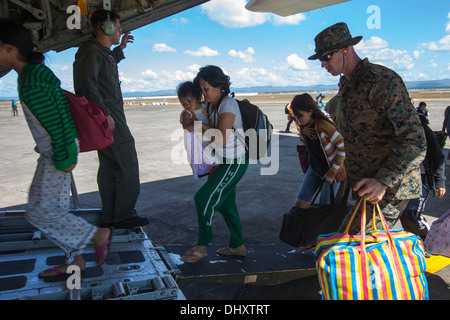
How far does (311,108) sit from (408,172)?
1.62 meters

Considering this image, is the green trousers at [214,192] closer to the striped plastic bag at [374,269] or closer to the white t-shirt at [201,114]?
the white t-shirt at [201,114]

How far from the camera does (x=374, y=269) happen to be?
184 centimetres

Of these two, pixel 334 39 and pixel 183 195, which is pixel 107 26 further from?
pixel 183 195

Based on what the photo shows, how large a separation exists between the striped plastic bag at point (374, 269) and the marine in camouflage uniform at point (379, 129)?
0.24 metres

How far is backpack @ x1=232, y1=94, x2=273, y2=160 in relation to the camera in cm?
299

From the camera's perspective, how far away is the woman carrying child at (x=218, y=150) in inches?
114

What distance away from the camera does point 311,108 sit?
11.8 feet

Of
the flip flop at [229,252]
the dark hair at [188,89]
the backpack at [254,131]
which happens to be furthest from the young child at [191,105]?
the flip flop at [229,252]

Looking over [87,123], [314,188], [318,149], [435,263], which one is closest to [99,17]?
[87,123]

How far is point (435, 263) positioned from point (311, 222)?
3.87ft

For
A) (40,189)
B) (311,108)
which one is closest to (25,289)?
(40,189)

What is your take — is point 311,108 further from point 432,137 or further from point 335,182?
point 432,137

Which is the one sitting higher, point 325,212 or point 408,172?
point 408,172

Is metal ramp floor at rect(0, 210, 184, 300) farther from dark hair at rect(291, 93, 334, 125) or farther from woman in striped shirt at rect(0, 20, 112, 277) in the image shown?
dark hair at rect(291, 93, 334, 125)
